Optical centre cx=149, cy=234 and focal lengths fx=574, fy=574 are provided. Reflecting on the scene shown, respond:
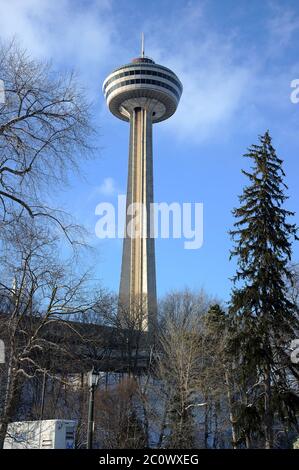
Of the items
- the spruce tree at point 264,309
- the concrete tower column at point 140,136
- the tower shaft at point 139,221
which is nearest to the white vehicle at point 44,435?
the spruce tree at point 264,309

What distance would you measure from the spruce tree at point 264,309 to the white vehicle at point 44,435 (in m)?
7.47

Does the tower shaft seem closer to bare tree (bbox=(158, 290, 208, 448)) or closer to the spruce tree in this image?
bare tree (bbox=(158, 290, 208, 448))

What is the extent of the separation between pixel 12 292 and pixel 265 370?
44.0 feet

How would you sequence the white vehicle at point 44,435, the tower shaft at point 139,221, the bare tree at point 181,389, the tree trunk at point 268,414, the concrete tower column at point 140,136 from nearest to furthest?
1. the white vehicle at point 44,435
2. the tree trunk at point 268,414
3. the bare tree at point 181,389
4. the tower shaft at point 139,221
5. the concrete tower column at point 140,136

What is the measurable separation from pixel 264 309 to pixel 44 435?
1070 cm

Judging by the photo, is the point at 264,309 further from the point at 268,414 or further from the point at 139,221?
the point at 139,221

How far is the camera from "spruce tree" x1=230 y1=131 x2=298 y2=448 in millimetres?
24312

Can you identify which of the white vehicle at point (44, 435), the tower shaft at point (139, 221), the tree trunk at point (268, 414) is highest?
the tower shaft at point (139, 221)

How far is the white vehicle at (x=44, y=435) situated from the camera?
2156 cm

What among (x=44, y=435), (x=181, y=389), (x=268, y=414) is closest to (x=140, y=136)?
(x=181, y=389)

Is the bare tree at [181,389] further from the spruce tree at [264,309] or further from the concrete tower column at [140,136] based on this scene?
the concrete tower column at [140,136]

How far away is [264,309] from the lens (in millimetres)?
25438
